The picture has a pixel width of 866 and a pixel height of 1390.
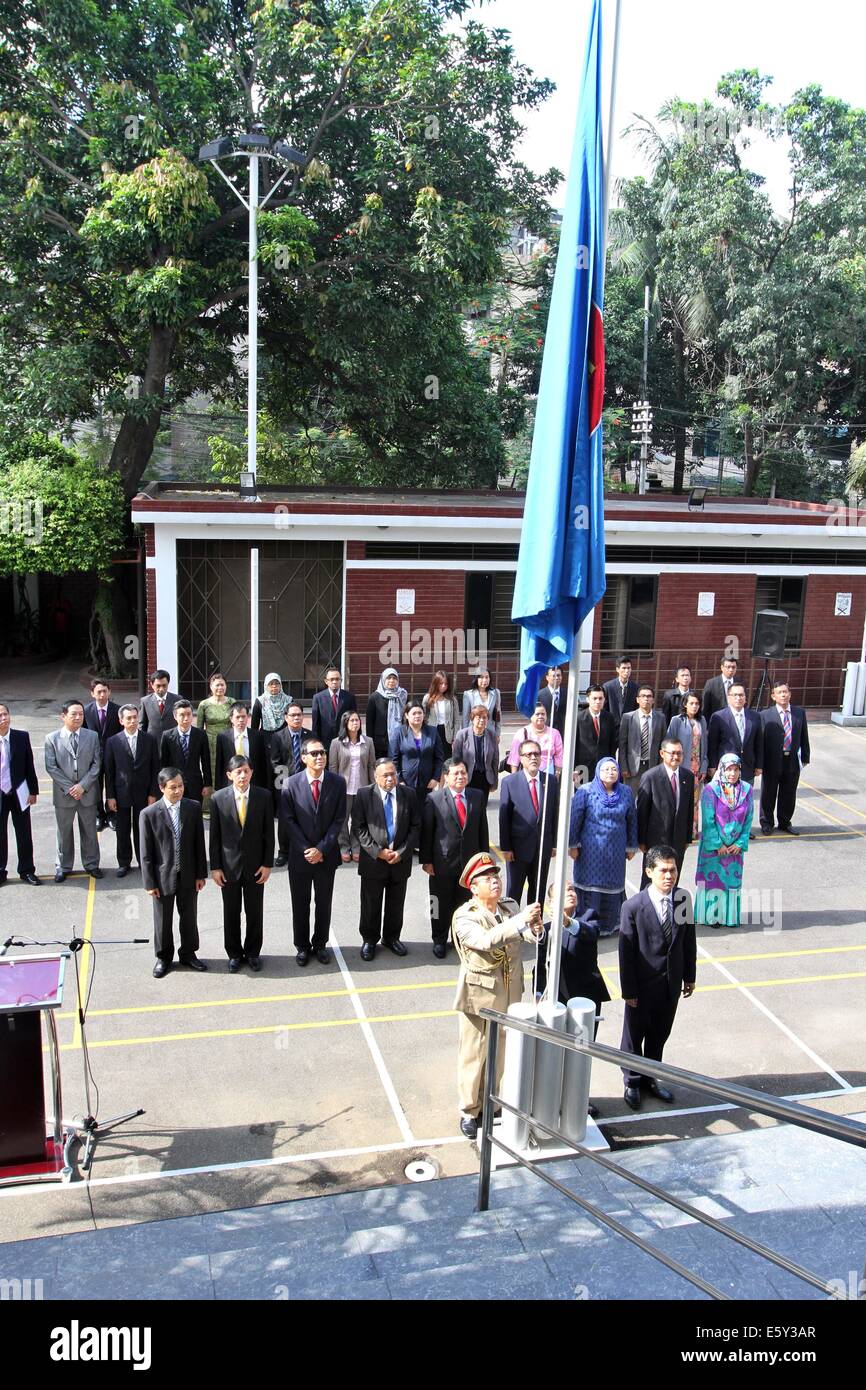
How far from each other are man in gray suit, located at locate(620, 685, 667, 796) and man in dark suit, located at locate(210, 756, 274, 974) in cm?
493

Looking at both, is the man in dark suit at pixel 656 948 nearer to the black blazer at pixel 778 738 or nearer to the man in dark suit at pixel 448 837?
the man in dark suit at pixel 448 837

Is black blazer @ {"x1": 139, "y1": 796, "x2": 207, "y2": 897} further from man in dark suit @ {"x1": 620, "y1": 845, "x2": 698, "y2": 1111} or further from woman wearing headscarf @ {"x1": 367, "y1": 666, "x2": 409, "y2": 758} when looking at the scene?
woman wearing headscarf @ {"x1": 367, "y1": 666, "x2": 409, "y2": 758}

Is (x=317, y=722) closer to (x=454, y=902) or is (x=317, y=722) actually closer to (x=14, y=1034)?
(x=454, y=902)

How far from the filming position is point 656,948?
7258mm

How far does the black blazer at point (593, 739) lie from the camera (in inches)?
488

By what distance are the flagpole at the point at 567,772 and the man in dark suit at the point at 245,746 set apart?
447cm

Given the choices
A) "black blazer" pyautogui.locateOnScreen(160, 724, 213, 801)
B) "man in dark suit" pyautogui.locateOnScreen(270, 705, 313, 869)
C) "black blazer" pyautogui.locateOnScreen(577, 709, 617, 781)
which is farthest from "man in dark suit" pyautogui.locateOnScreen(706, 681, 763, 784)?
"black blazer" pyautogui.locateOnScreen(160, 724, 213, 801)

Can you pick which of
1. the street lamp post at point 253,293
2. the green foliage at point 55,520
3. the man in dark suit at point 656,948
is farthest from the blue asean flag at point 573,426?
the green foliage at point 55,520

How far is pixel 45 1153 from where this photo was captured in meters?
6.07

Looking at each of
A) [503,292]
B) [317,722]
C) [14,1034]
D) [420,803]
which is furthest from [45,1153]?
[503,292]

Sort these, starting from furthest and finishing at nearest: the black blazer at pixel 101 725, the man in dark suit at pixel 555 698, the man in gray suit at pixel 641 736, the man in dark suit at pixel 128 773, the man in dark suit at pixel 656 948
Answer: the man in dark suit at pixel 555 698, the man in gray suit at pixel 641 736, the black blazer at pixel 101 725, the man in dark suit at pixel 128 773, the man in dark suit at pixel 656 948

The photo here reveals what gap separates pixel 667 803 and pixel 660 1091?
128 inches

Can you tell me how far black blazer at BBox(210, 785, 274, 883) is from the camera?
9156 mm

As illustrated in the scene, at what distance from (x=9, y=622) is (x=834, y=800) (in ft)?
57.1
